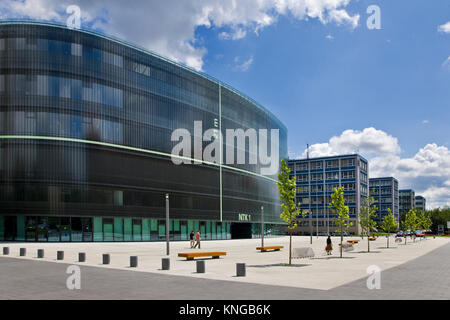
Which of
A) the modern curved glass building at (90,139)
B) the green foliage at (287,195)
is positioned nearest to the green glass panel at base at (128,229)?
the modern curved glass building at (90,139)

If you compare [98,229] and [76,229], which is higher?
[76,229]

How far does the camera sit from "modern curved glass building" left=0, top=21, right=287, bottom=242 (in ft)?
163

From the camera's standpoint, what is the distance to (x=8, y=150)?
161 ft

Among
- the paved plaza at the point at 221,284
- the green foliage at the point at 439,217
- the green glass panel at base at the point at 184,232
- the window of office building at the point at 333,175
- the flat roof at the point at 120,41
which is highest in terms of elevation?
the flat roof at the point at 120,41

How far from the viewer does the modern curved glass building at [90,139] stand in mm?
49531

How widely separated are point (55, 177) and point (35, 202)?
343cm

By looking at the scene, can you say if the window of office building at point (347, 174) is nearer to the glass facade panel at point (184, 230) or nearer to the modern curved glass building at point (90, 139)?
the modern curved glass building at point (90, 139)

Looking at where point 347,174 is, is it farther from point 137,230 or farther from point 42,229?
point 42,229

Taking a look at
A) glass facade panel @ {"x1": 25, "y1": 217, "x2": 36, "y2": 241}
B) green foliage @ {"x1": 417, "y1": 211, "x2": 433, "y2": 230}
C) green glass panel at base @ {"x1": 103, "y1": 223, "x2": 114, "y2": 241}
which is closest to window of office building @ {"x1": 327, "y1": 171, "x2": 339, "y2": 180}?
green foliage @ {"x1": 417, "y1": 211, "x2": 433, "y2": 230}

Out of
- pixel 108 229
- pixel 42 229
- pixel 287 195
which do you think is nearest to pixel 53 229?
pixel 42 229

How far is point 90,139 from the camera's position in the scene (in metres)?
52.8

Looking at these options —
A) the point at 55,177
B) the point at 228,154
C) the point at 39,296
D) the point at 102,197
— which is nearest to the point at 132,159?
the point at 102,197
